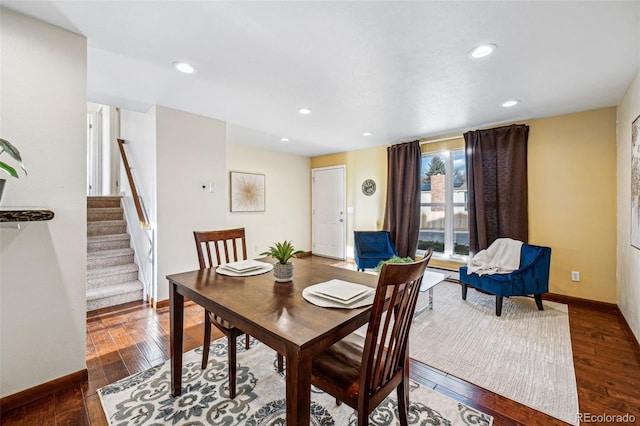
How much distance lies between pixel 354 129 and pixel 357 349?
330 cm

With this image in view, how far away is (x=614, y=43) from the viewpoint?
189cm

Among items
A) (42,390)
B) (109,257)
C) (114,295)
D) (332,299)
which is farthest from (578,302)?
(109,257)

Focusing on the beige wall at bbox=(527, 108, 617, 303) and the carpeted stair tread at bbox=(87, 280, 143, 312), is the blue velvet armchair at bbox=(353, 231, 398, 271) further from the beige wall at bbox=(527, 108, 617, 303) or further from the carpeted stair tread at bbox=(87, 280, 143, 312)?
the carpeted stair tread at bbox=(87, 280, 143, 312)

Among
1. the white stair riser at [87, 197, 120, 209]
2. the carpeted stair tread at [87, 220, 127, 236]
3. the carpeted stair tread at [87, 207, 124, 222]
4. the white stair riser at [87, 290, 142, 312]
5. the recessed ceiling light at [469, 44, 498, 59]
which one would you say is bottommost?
the white stair riser at [87, 290, 142, 312]

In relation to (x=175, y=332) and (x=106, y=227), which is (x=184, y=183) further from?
(x=175, y=332)

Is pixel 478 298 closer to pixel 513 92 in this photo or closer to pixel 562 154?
pixel 562 154

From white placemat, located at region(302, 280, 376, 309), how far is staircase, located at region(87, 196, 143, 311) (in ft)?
9.68

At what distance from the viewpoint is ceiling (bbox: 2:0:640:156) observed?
1.59 m

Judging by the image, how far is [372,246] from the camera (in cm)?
443

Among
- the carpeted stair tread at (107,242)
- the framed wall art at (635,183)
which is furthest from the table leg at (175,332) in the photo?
the framed wall art at (635,183)

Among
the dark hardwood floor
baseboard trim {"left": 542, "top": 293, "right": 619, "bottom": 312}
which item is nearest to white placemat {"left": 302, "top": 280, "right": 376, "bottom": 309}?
→ the dark hardwood floor

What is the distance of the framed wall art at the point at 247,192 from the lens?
16.0ft

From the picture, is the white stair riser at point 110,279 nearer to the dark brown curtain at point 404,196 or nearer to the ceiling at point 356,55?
the ceiling at point 356,55

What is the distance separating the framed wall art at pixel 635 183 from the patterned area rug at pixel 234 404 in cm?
214
